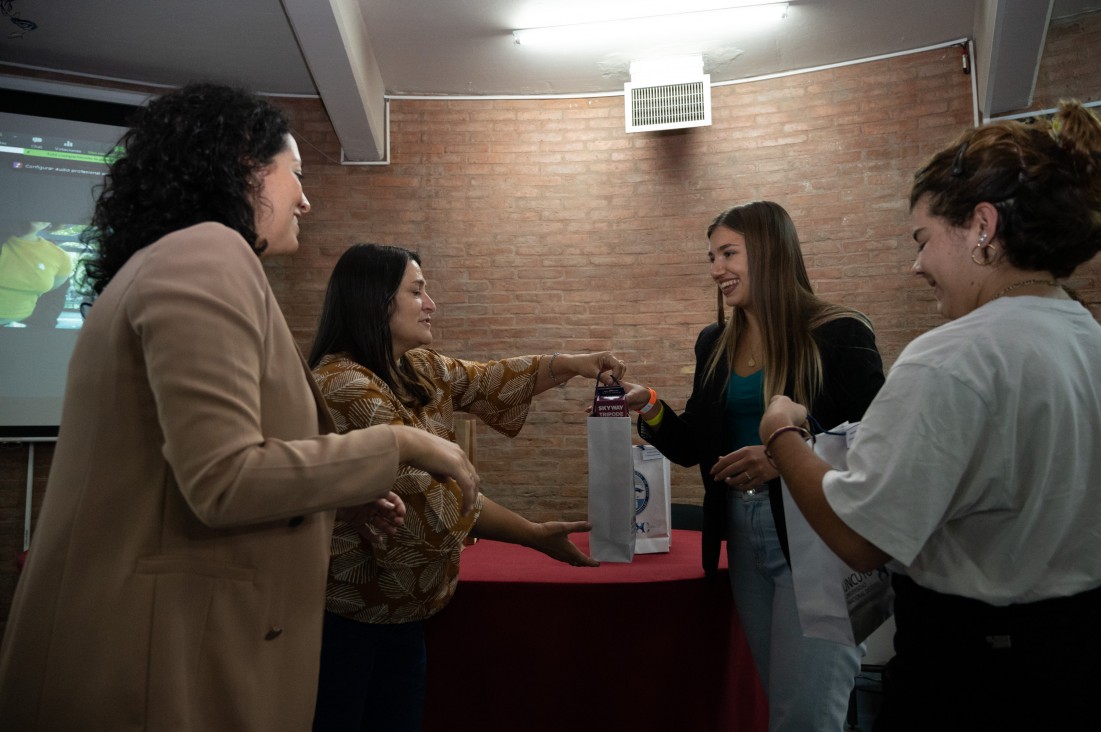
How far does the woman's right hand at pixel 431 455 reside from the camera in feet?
3.80

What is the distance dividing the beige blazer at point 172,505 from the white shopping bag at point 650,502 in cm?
157

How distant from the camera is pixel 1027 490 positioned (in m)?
1.10

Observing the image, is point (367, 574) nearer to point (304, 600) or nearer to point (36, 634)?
point (304, 600)

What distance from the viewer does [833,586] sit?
154 cm

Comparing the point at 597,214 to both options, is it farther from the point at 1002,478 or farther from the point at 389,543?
the point at 1002,478

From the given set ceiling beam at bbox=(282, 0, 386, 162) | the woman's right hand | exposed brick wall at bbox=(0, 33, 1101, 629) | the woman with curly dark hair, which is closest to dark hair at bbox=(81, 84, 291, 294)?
the woman with curly dark hair

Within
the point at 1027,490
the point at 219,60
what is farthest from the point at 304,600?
the point at 219,60

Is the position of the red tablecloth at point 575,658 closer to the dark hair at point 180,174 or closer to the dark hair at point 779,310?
the dark hair at point 779,310

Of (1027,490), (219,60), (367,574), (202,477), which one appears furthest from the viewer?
(219,60)

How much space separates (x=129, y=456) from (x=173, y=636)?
0.77ft

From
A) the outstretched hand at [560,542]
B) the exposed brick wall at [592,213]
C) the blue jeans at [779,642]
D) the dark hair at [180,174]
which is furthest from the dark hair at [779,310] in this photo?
the exposed brick wall at [592,213]

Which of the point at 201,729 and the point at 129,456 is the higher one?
the point at 129,456

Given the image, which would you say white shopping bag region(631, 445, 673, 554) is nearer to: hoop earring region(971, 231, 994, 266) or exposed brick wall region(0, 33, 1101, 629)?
hoop earring region(971, 231, 994, 266)

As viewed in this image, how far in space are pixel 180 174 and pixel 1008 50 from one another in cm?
451
